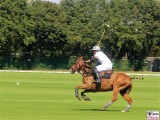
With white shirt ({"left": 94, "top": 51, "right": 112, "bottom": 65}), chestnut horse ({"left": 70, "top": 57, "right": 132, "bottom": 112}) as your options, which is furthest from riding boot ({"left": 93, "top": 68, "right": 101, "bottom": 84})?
white shirt ({"left": 94, "top": 51, "right": 112, "bottom": 65})

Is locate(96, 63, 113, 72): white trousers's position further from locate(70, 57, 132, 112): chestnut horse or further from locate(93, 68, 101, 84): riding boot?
locate(70, 57, 132, 112): chestnut horse

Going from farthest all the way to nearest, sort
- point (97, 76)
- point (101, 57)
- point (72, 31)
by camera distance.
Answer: point (72, 31)
point (101, 57)
point (97, 76)

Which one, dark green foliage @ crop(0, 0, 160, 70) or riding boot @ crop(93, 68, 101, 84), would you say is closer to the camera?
riding boot @ crop(93, 68, 101, 84)

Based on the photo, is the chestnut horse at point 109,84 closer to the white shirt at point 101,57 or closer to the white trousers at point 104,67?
the white trousers at point 104,67

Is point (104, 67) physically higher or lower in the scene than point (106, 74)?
higher

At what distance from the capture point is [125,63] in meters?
94.3

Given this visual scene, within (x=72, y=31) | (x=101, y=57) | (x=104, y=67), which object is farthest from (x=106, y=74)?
(x=72, y=31)

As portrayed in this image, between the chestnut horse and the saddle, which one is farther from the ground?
the saddle

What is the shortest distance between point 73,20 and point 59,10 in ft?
8.76

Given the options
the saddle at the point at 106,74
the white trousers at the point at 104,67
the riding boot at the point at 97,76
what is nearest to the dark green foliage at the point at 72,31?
the white trousers at the point at 104,67

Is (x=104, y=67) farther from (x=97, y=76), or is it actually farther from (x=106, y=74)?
(x=97, y=76)

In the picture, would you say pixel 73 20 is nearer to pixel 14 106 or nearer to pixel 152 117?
pixel 14 106

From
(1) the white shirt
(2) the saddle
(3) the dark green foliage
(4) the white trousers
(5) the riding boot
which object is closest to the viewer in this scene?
(5) the riding boot

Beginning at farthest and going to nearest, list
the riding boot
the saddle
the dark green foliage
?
1. the dark green foliage
2. the saddle
3. the riding boot
